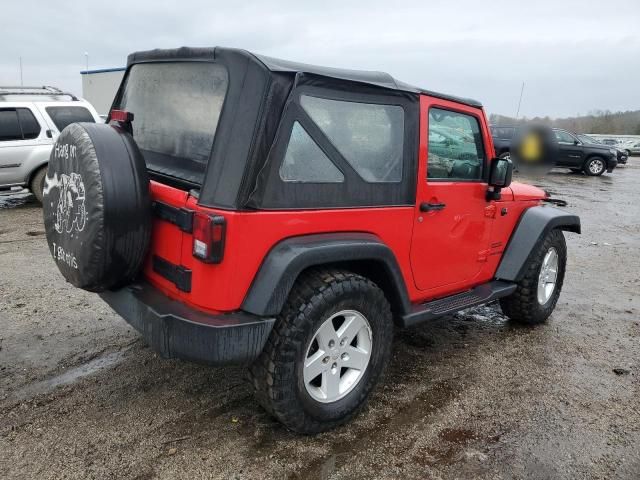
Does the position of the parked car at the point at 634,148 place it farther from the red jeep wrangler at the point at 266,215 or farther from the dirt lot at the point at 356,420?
the red jeep wrangler at the point at 266,215

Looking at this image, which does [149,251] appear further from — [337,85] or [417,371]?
[417,371]

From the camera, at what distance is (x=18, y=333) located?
3.75m

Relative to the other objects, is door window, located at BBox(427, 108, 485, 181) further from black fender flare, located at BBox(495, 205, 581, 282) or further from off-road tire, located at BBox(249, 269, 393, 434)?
off-road tire, located at BBox(249, 269, 393, 434)

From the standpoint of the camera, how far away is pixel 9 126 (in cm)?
830

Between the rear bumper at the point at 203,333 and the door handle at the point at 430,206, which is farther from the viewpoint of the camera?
the door handle at the point at 430,206

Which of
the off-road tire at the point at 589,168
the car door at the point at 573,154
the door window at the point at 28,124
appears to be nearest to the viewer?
the door window at the point at 28,124

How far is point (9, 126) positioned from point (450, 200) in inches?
311

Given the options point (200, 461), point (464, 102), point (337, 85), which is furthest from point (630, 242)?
point (200, 461)

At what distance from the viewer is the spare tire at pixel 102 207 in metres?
2.35

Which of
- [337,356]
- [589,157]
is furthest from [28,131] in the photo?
[589,157]

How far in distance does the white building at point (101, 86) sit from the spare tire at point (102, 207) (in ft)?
63.0

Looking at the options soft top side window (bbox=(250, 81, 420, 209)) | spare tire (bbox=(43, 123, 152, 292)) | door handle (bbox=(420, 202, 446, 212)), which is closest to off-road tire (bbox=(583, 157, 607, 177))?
door handle (bbox=(420, 202, 446, 212))

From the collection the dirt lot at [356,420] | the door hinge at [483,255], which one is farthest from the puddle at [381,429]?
the door hinge at [483,255]

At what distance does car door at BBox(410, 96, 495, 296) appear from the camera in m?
3.11
